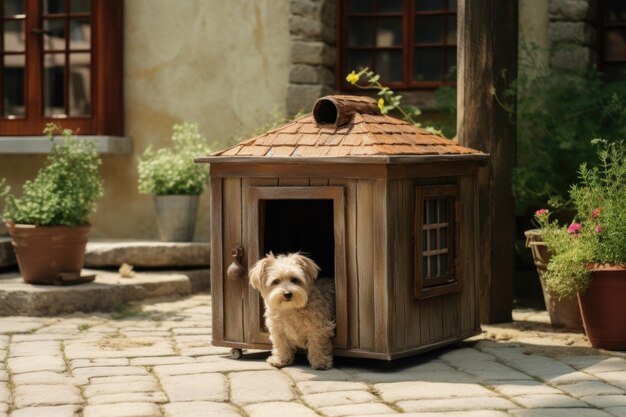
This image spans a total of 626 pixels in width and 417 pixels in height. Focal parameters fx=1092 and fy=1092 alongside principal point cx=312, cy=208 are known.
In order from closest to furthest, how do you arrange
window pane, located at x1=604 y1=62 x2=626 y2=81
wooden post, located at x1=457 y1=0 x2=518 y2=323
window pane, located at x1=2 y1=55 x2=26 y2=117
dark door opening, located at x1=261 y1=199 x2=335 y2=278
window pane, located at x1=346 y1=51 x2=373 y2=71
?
dark door opening, located at x1=261 y1=199 x2=335 y2=278 → wooden post, located at x1=457 y1=0 x2=518 y2=323 → window pane, located at x1=604 y1=62 x2=626 y2=81 → window pane, located at x1=346 y1=51 x2=373 y2=71 → window pane, located at x1=2 y1=55 x2=26 y2=117

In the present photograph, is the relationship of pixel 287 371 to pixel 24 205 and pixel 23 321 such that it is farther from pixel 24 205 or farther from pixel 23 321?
pixel 24 205

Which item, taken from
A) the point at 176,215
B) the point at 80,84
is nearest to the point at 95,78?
the point at 80,84

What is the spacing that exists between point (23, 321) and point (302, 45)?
363 cm

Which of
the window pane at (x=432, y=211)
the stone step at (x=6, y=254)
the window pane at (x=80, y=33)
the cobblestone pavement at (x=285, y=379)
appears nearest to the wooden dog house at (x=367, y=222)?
the window pane at (x=432, y=211)

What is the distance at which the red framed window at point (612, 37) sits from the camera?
9.61 meters

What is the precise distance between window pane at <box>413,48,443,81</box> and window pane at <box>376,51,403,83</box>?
160 millimetres

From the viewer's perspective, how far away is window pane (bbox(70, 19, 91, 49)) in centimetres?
1050

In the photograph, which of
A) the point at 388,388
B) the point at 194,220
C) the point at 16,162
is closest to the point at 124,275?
the point at 194,220

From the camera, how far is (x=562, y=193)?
8500 mm

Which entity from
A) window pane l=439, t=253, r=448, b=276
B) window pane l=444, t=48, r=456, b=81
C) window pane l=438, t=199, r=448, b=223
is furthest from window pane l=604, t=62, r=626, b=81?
window pane l=439, t=253, r=448, b=276

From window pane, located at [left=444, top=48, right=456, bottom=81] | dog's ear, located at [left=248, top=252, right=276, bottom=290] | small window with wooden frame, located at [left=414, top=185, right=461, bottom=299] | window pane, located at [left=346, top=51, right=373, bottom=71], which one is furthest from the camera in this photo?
window pane, located at [left=346, top=51, right=373, bottom=71]

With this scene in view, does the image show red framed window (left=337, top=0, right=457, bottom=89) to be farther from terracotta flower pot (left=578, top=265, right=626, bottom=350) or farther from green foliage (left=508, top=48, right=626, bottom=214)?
terracotta flower pot (left=578, top=265, right=626, bottom=350)

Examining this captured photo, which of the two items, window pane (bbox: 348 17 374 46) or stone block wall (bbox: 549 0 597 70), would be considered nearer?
stone block wall (bbox: 549 0 597 70)

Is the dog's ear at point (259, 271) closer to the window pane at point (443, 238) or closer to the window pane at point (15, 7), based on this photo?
the window pane at point (443, 238)
